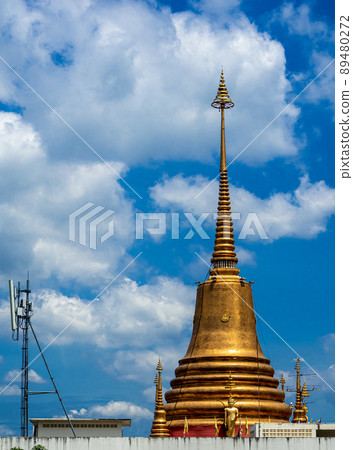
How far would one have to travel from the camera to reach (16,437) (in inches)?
1538

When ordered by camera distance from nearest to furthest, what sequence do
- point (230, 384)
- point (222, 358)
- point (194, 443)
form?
point (194, 443)
point (230, 384)
point (222, 358)

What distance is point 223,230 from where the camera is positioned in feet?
183

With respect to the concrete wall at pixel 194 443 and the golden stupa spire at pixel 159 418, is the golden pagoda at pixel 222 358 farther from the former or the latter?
the concrete wall at pixel 194 443

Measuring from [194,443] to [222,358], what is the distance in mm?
12589

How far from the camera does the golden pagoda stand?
50.7 metres

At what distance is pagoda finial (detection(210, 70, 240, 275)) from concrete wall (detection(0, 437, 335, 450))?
1639cm

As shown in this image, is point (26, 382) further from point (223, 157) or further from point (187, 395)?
point (223, 157)

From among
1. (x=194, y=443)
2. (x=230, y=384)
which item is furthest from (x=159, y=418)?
(x=194, y=443)

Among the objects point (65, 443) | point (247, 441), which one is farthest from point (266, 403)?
point (65, 443)

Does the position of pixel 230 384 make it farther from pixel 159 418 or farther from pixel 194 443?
pixel 194 443

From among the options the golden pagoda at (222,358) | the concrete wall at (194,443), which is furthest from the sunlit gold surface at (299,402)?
the concrete wall at (194,443)

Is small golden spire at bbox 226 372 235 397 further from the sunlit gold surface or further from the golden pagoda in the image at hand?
the sunlit gold surface
